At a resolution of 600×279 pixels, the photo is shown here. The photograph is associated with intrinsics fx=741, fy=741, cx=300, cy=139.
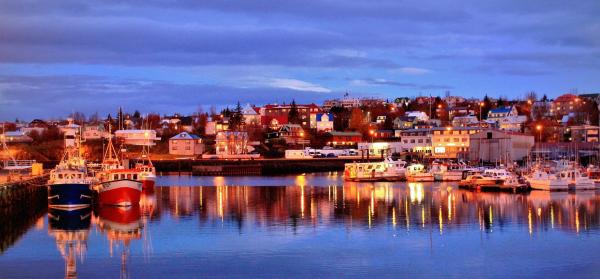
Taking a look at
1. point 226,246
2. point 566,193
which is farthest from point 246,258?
point 566,193

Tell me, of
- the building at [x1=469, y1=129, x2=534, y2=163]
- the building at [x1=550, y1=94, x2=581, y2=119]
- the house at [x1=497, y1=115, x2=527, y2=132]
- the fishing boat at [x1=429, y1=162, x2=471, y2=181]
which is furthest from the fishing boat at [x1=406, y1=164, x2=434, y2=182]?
the building at [x1=550, y1=94, x2=581, y2=119]

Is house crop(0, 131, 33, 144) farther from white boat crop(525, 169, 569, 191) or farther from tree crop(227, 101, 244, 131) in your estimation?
white boat crop(525, 169, 569, 191)

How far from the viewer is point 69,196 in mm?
38594

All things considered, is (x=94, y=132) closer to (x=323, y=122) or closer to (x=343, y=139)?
(x=323, y=122)

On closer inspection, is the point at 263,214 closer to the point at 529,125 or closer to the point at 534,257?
the point at 534,257

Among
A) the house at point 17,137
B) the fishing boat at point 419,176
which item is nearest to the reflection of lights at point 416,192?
the fishing boat at point 419,176

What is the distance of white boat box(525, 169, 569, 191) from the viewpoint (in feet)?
168

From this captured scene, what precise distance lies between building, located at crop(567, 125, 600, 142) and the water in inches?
2765

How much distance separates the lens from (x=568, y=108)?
152125 mm

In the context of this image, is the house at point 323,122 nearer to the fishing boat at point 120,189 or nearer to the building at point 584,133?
the building at point 584,133

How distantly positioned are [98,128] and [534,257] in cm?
11622

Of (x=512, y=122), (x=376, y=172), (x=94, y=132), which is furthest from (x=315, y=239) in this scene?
(x=512, y=122)

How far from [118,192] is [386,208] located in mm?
14529

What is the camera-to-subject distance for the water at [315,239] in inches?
894
